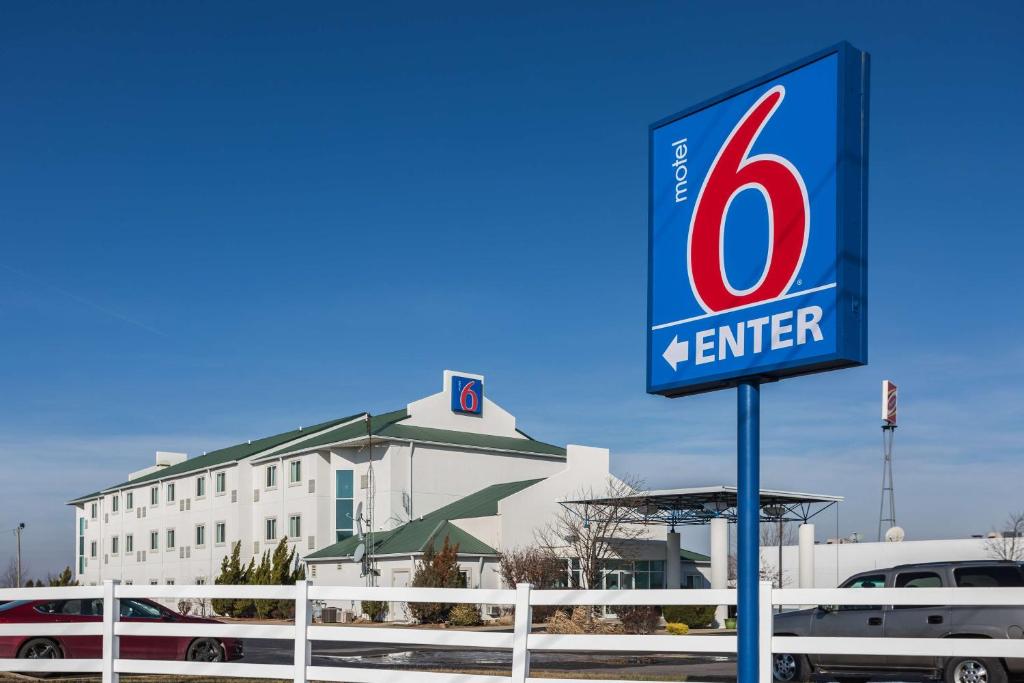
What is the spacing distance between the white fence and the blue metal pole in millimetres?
1122

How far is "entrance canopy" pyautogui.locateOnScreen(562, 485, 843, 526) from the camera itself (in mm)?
46438

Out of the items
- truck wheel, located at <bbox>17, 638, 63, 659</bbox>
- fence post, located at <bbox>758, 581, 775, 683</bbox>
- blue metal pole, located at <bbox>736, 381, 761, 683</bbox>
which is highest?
blue metal pole, located at <bbox>736, 381, 761, 683</bbox>

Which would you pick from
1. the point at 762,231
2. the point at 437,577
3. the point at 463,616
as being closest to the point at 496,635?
the point at 762,231

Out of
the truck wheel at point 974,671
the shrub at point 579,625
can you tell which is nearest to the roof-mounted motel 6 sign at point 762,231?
the truck wheel at point 974,671

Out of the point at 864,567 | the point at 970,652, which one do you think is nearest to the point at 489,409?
the point at 864,567

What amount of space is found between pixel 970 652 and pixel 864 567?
55.1 metres

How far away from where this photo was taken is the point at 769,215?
7680mm

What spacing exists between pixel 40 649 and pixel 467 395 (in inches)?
1896

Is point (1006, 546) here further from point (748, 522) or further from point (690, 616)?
point (748, 522)

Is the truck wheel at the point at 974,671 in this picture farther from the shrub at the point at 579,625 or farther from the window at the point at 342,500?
the window at the point at 342,500

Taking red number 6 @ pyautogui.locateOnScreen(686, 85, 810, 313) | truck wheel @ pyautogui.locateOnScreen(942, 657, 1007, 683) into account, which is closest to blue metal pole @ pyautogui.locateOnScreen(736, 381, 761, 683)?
red number 6 @ pyautogui.locateOnScreen(686, 85, 810, 313)

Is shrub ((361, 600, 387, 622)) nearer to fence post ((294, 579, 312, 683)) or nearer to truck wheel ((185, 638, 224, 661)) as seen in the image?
truck wheel ((185, 638, 224, 661))

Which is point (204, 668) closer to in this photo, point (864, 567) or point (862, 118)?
point (862, 118)

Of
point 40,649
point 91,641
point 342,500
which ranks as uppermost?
point 342,500
